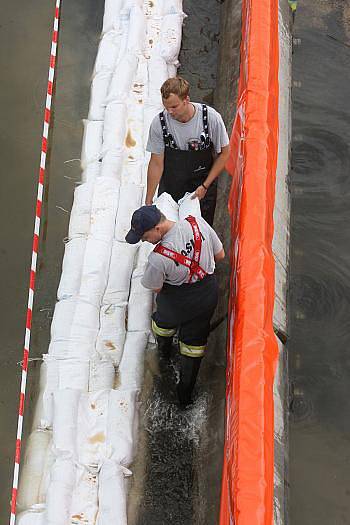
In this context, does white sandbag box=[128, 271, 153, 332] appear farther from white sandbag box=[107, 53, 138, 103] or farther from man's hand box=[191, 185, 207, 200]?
white sandbag box=[107, 53, 138, 103]

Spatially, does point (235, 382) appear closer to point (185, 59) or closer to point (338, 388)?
point (338, 388)

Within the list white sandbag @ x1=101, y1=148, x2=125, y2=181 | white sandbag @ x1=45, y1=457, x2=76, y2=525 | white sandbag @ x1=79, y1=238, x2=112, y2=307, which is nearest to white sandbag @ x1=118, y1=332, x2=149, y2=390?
white sandbag @ x1=79, y1=238, x2=112, y2=307

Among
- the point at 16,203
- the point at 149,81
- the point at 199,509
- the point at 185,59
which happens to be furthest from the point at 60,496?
the point at 185,59

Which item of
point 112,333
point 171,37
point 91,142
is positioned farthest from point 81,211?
point 171,37

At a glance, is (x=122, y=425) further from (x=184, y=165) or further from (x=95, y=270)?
(x=184, y=165)

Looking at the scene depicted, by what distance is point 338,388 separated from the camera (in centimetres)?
477

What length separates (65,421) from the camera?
407 centimetres

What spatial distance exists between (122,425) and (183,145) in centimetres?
160

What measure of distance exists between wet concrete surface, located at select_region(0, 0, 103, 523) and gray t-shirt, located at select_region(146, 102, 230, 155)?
1.43 meters

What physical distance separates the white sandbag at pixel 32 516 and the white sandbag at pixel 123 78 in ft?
10.1

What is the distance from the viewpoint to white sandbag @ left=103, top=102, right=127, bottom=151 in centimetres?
535

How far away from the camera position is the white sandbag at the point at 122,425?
4051 mm

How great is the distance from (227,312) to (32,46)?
10.6ft

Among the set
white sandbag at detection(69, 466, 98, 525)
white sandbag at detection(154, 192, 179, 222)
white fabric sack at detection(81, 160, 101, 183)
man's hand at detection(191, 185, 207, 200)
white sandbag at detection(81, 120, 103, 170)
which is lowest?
white sandbag at detection(69, 466, 98, 525)
